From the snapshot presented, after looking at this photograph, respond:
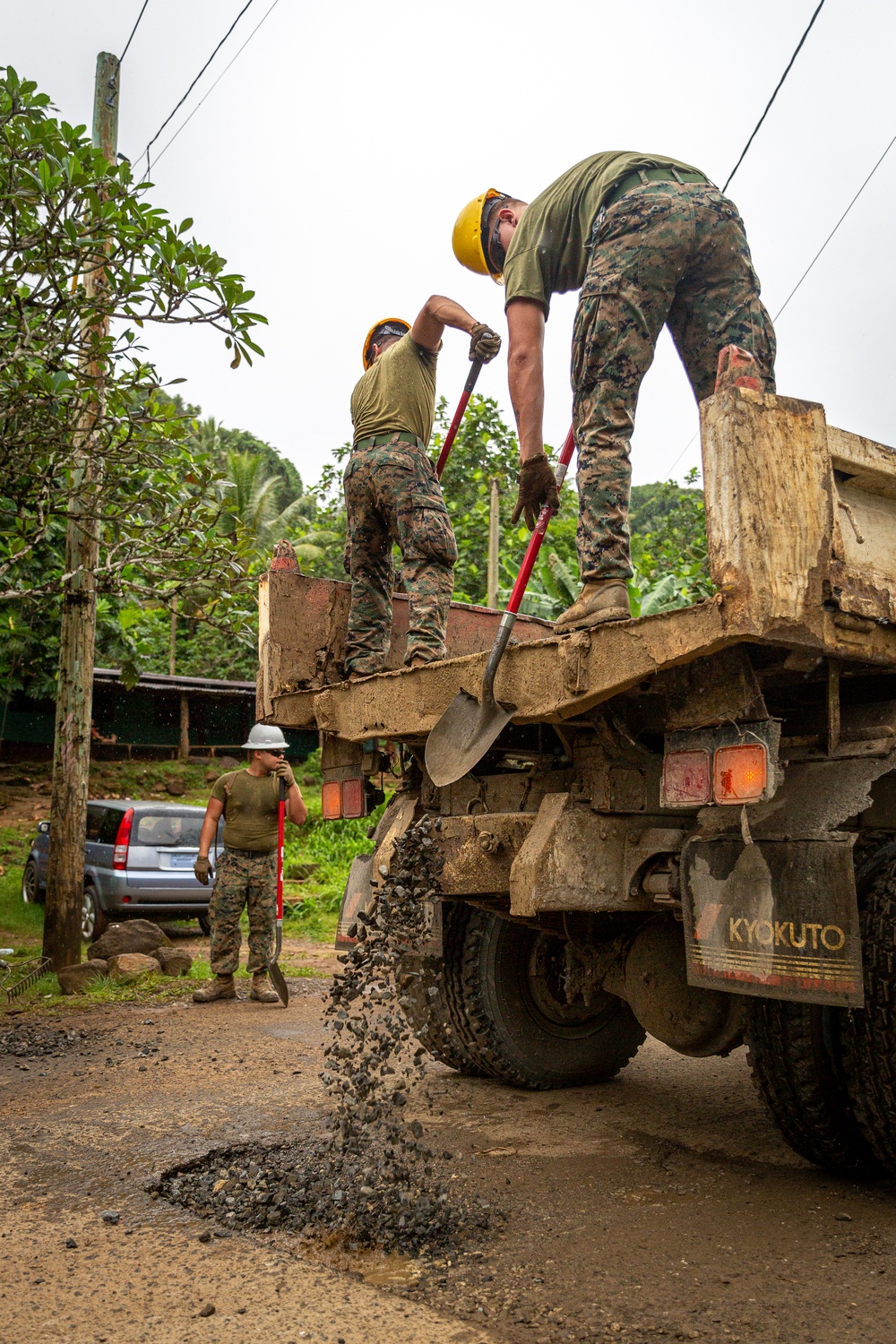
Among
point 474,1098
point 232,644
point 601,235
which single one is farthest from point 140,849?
point 232,644

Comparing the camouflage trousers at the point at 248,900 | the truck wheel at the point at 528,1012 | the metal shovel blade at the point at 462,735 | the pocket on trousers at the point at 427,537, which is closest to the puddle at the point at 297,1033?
the camouflage trousers at the point at 248,900

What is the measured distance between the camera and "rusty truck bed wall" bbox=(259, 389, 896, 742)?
2475 mm

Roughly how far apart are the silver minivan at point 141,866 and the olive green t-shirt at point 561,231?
8823 mm

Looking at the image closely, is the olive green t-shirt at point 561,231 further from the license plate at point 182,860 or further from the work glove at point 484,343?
the license plate at point 182,860

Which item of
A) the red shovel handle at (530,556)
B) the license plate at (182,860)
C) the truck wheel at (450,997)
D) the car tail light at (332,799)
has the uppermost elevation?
the red shovel handle at (530,556)

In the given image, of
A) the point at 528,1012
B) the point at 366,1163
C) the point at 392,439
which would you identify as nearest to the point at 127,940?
the point at 528,1012

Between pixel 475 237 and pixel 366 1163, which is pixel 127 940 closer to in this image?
pixel 366 1163

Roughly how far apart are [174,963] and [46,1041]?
Result: 2.47m

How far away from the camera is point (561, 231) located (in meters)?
3.58

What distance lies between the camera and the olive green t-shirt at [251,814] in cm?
760

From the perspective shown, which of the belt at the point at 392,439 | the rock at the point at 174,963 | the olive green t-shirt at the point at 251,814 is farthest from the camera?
the rock at the point at 174,963

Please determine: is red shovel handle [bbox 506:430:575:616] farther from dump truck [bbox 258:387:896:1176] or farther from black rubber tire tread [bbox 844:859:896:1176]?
black rubber tire tread [bbox 844:859:896:1176]

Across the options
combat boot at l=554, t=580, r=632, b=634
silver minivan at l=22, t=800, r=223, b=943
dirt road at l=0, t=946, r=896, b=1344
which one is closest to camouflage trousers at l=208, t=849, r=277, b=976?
dirt road at l=0, t=946, r=896, b=1344

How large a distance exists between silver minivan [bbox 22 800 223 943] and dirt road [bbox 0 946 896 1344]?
6.54 m
